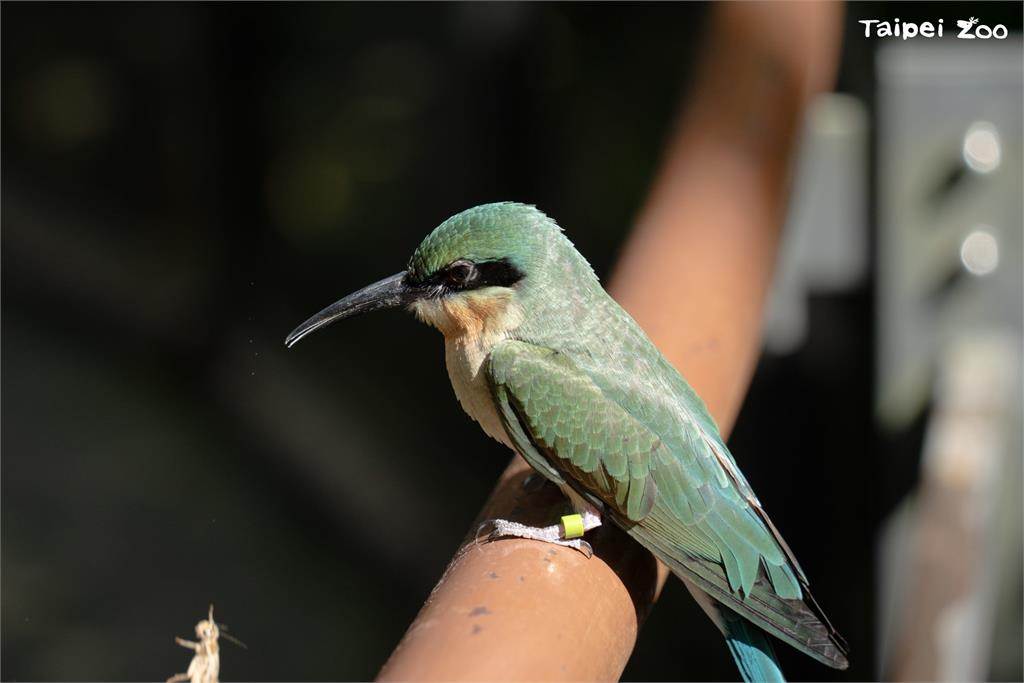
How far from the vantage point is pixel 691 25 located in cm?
419

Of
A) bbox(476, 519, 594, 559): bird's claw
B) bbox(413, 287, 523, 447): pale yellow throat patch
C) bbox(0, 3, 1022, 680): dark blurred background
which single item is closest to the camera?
bbox(476, 519, 594, 559): bird's claw

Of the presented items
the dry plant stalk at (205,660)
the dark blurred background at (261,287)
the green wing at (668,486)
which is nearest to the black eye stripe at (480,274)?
the green wing at (668,486)

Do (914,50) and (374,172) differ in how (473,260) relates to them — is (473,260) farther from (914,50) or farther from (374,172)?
(374,172)

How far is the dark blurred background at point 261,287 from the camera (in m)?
4.23

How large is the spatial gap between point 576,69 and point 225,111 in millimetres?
1267

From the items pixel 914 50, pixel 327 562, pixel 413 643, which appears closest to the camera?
pixel 413 643

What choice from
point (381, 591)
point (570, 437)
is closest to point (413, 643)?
point (570, 437)

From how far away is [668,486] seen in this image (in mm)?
1915

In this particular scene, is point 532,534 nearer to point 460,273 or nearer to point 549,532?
point 549,532

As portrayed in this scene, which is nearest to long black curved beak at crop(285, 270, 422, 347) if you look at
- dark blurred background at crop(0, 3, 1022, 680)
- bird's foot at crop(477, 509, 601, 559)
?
bird's foot at crop(477, 509, 601, 559)

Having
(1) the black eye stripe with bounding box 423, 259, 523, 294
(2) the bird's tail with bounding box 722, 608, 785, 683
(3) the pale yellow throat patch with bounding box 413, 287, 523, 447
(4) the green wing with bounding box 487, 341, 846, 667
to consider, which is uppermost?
(1) the black eye stripe with bounding box 423, 259, 523, 294

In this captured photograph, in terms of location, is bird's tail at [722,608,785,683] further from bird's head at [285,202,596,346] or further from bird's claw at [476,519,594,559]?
bird's head at [285,202,596,346]

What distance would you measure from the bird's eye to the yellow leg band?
1.91 ft

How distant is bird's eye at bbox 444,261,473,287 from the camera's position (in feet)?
6.98
